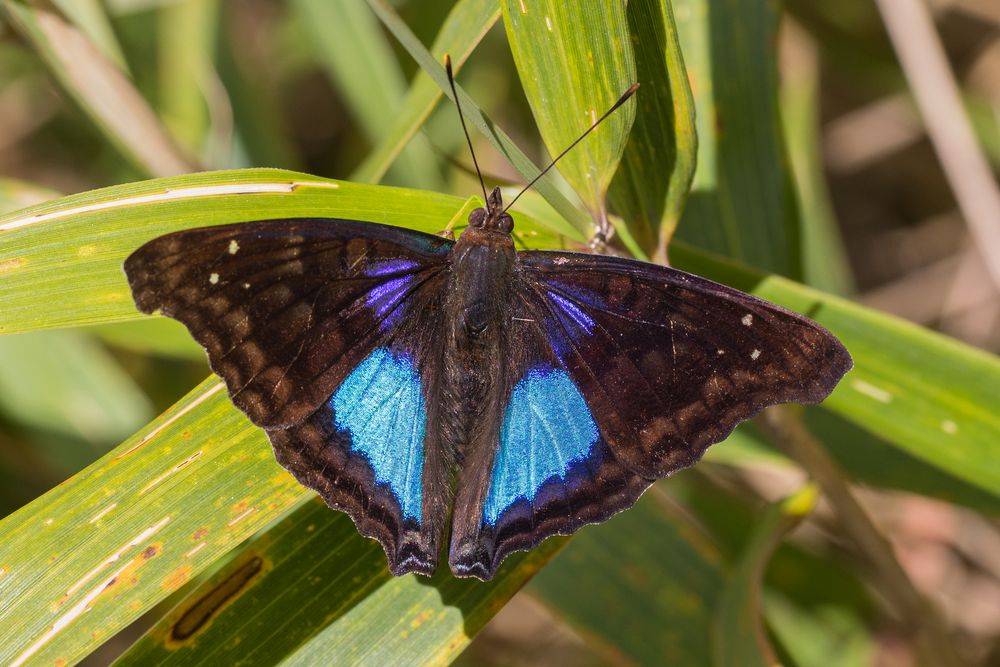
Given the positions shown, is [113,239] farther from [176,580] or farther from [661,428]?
[661,428]

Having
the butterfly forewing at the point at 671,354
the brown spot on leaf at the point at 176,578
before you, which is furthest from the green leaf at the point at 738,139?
the brown spot on leaf at the point at 176,578

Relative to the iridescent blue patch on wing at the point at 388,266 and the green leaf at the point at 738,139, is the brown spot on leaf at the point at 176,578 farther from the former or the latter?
the green leaf at the point at 738,139

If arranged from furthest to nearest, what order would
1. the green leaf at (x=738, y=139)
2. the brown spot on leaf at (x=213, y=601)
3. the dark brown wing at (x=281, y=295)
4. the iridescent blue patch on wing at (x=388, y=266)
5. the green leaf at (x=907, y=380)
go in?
the green leaf at (x=738, y=139) < the green leaf at (x=907, y=380) < the iridescent blue patch on wing at (x=388, y=266) < the brown spot on leaf at (x=213, y=601) < the dark brown wing at (x=281, y=295)

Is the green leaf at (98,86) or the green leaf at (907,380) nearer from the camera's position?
the green leaf at (907,380)

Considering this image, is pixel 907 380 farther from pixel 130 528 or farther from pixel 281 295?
pixel 130 528

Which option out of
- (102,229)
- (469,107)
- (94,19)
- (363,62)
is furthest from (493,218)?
(363,62)

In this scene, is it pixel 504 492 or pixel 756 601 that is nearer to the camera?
pixel 504 492

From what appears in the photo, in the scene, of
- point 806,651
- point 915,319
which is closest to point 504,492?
point 806,651
